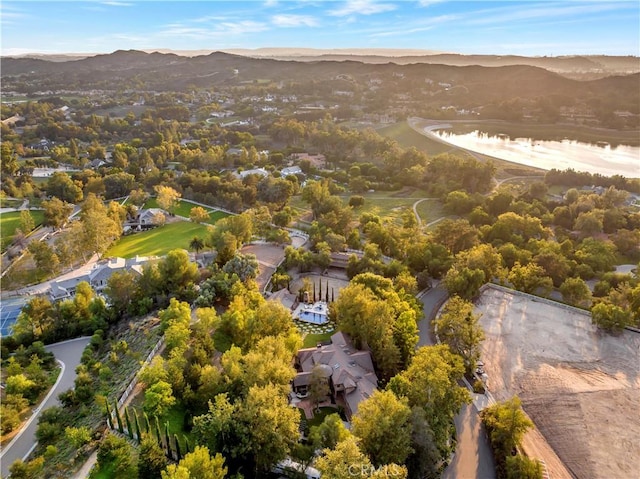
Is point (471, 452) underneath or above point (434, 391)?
underneath

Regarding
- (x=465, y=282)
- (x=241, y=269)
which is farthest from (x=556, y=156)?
(x=241, y=269)

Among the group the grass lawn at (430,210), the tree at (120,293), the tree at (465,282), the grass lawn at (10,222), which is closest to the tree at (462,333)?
the tree at (465,282)

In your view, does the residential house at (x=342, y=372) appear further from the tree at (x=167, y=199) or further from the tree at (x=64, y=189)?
the tree at (x=64, y=189)

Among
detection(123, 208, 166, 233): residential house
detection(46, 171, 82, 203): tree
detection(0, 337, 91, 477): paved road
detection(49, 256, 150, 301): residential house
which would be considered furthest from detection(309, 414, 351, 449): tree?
detection(46, 171, 82, 203): tree

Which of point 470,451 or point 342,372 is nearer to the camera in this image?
point 470,451

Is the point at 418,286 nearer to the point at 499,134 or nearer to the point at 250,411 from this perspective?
the point at 250,411

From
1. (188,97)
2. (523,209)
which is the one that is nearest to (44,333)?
(523,209)

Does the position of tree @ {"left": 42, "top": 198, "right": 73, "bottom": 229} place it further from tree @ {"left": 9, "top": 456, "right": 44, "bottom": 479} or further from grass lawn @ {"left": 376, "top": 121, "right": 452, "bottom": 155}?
grass lawn @ {"left": 376, "top": 121, "right": 452, "bottom": 155}

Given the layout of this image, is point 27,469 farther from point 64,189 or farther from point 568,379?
point 64,189
